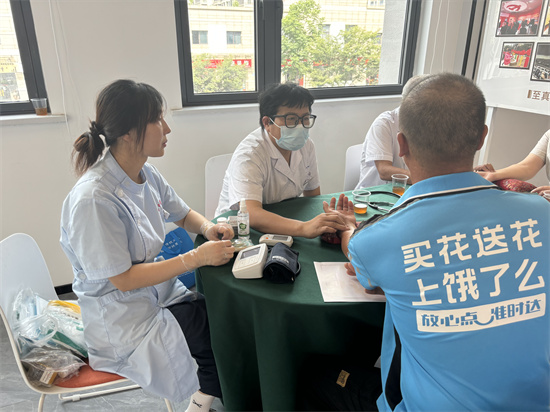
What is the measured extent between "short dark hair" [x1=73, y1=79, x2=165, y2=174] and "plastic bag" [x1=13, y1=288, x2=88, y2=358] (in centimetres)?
52

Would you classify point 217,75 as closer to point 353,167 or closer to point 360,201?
point 353,167

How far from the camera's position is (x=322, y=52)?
300cm

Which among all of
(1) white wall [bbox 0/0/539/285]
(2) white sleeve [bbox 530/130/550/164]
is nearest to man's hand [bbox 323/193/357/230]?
(2) white sleeve [bbox 530/130/550/164]

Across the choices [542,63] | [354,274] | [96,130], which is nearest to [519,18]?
[542,63]

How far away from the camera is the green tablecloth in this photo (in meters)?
1.11

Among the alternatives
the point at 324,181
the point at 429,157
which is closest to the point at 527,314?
the point at 429,157

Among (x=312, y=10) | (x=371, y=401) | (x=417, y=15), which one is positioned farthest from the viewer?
(x=417, y=15)

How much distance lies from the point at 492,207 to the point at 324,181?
237 centimetres

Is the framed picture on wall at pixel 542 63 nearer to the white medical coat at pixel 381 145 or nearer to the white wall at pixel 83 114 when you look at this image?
the white medical coat at pixel 381 145

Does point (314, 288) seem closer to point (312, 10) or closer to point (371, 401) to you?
point (371, 401)

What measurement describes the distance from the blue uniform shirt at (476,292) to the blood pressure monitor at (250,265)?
0.47 m

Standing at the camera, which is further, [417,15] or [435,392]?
[417,15]

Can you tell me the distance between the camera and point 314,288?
3.82 ft

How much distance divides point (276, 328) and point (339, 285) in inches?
9.2
